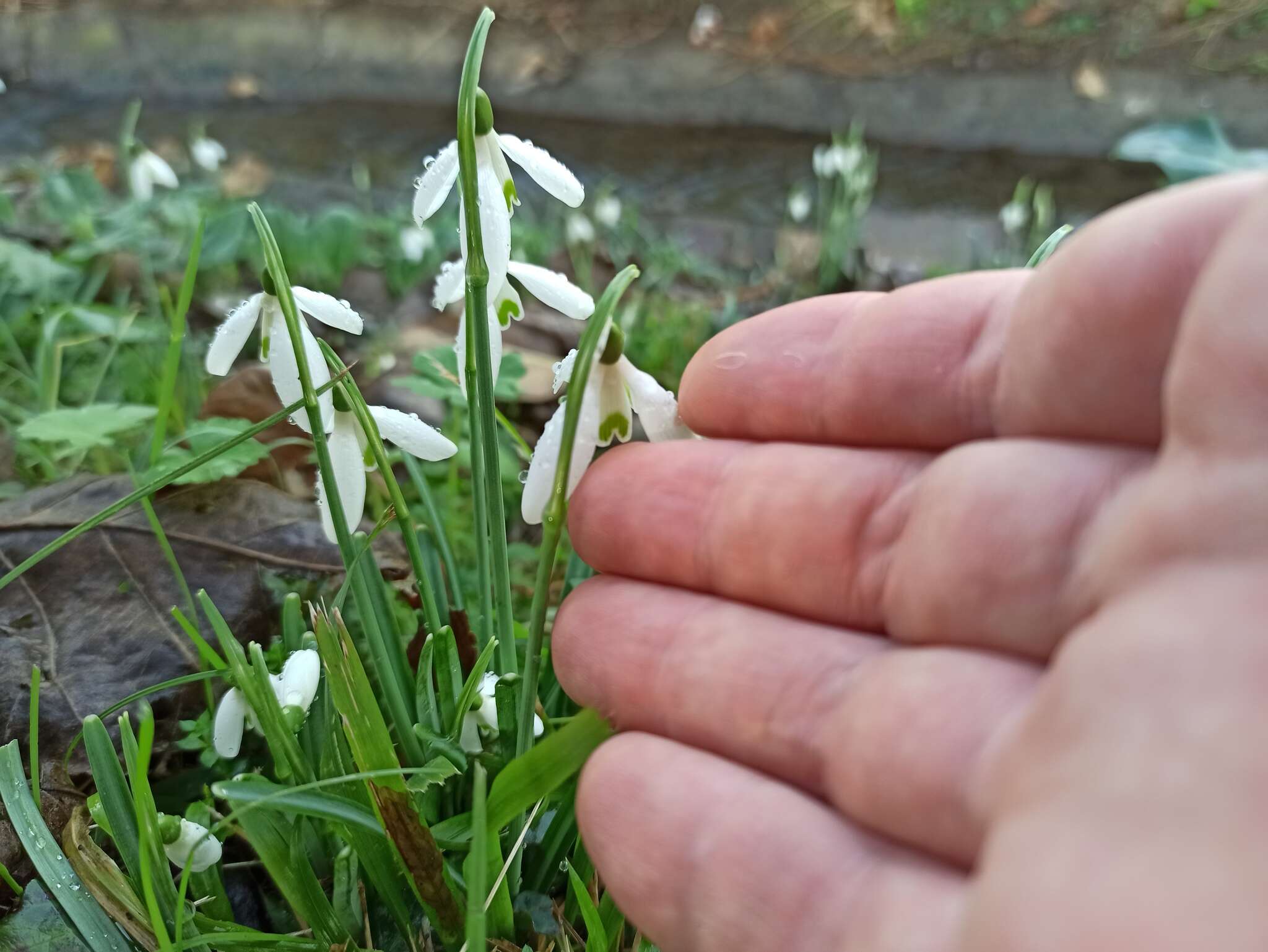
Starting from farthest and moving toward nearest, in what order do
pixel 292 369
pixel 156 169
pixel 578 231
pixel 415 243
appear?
pixel 578 231 → pixel 415 243 → pixel 156 169 → pixel 292 369

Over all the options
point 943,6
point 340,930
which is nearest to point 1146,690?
point 340,930

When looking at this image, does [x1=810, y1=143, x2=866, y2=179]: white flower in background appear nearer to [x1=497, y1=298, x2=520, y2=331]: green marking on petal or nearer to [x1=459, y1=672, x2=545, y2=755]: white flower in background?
[x1=497, y1=298, x2=520, y2=331]: green marking on petal

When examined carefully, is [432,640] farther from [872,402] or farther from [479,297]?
[872,402]

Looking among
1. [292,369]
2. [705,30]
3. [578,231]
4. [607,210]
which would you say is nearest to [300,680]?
[292,369]

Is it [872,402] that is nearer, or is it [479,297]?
[479,297]

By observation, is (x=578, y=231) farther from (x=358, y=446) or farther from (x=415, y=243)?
(x=358, y=446)

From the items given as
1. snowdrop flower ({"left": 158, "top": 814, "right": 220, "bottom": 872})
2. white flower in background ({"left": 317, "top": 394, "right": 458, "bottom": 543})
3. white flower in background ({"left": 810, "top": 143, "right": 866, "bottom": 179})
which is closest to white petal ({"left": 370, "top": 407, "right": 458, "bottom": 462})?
white flower in background ({"left": 317, "top": 394, "right": 458, "bottom": 543})
